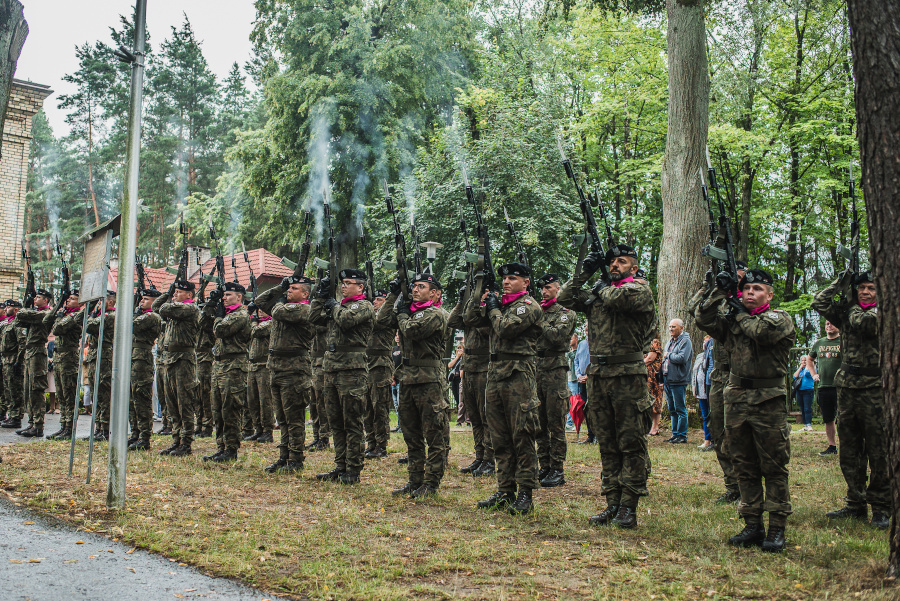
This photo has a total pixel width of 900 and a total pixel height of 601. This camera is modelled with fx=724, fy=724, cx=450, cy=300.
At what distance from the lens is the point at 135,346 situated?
35.5ft

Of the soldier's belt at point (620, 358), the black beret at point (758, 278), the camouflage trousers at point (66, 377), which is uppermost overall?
the black beret at point (758, 278)

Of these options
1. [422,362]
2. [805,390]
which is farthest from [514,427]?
[805,390]

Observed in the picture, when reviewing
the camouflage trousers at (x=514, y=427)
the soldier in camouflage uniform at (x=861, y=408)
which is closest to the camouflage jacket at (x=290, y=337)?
the camouflage trousers at (x=514, y=427)

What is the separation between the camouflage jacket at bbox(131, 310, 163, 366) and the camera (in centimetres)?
1076

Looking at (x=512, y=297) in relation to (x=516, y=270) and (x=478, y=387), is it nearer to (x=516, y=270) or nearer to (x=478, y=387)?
(x=516, y=270)

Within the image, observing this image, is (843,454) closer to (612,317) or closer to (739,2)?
(612,317)

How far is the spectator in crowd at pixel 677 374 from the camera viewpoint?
40.5ft

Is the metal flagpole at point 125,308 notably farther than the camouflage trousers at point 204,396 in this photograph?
No

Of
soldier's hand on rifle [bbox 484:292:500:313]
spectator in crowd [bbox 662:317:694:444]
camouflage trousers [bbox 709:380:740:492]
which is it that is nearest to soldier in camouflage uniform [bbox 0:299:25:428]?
soldier's hand on rifle [bbox 484:292:500:313]

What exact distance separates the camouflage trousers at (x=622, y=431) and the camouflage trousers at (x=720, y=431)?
1.31m

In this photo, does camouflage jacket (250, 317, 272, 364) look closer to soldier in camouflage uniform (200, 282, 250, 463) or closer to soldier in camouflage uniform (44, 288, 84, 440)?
soldier in camouflage uniform (200, 282, 250, 463)

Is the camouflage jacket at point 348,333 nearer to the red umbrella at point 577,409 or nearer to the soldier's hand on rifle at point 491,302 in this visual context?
the soldier's hand on rifle at point 491,302

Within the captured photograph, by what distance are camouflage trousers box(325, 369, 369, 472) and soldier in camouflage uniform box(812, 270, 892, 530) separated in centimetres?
491

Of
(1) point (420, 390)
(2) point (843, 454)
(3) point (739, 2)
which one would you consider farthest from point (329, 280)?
(3) point (739, 2)
